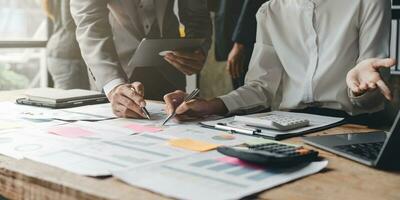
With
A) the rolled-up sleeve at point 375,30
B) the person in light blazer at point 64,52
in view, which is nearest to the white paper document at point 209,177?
the rolled-up sleeve at point 375,30

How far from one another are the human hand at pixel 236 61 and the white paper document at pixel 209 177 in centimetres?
114

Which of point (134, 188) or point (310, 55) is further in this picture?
point (310, 55)

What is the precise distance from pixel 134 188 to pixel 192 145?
28 centimetres

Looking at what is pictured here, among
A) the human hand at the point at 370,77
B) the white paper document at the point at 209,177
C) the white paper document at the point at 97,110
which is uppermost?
the human hand at the point at 370,77

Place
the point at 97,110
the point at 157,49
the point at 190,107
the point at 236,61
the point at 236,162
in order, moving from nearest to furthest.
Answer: the point at 236,162 < the point at 190,107 < the point at 97,110 < the point at 157,49 < the point at 236,61

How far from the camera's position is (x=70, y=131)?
1119mm

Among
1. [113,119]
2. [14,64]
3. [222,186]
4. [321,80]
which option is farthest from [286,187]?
[14,64]

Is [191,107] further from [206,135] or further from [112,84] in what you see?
[112,84]

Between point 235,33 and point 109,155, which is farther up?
point 235,33

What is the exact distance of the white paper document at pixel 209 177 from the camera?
0.67 m

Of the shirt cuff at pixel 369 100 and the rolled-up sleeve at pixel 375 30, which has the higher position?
the rolled-up sleeve at pixel 375 30

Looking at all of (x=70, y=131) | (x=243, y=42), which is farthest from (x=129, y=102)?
(x=243, y=42)

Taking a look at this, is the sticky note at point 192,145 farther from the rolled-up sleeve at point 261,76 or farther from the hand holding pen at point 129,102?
the rolled-up sleeve at point 261,76

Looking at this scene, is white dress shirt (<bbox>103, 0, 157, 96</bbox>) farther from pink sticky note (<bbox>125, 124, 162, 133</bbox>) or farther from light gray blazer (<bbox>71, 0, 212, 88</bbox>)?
pink sticky note (<bbox>125, 124, 162, 133</bbox>)
